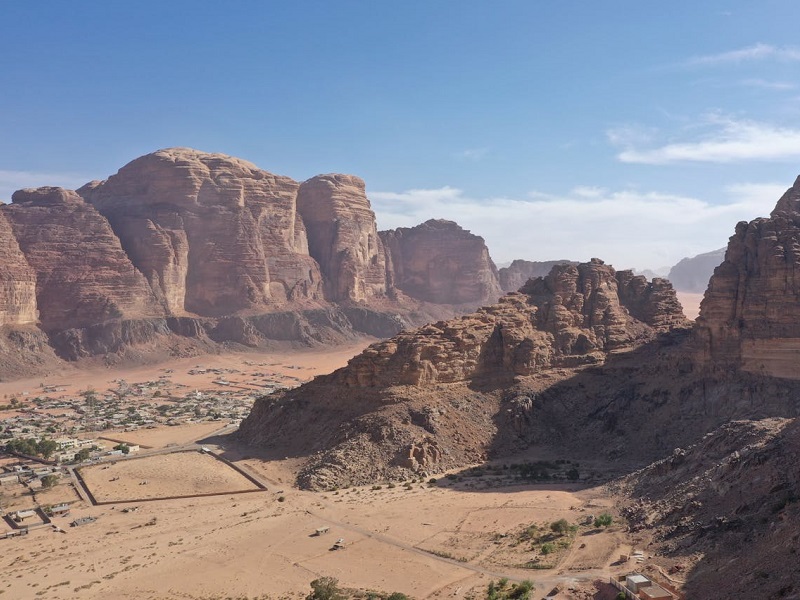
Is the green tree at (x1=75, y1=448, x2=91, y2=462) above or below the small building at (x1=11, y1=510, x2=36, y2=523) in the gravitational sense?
above

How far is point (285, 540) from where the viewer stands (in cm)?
4444

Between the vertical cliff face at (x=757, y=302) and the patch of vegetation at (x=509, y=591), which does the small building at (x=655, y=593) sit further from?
the vertical cliff face at (x=757, y=302)

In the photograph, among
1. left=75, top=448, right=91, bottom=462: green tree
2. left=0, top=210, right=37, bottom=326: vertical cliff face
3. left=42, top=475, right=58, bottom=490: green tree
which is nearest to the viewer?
left=42, top=475, right=58, bottom=490: green tree

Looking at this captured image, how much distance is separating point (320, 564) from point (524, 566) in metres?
10.9

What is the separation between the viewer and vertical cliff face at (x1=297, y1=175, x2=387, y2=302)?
181m

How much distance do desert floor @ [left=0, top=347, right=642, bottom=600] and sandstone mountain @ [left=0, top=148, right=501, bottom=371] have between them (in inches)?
3367

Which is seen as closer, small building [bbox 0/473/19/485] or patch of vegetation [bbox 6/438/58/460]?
small building [bbox 0/473/19/485]

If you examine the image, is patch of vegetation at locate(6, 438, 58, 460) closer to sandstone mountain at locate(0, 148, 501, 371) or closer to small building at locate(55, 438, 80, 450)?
small building at locate(55, 438, 80, 450)

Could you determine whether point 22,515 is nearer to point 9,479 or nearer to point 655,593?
point 9,479

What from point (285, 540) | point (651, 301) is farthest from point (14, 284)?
point (651, 301)

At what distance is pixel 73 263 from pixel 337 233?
62.2 m

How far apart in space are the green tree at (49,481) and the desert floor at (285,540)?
2.88 feet

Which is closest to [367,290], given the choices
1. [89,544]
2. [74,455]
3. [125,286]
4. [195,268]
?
[195,268]

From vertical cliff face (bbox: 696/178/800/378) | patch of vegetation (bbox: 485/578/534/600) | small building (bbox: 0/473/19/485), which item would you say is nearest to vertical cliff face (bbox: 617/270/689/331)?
vertical cliff face (bbox: 696/178/800/378)
